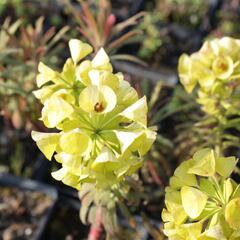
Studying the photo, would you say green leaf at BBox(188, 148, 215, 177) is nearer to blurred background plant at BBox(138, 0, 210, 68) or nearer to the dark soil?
the dark soil

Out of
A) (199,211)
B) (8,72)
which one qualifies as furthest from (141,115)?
(8,72)

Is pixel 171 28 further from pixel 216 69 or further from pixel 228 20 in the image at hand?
pixel 216 69

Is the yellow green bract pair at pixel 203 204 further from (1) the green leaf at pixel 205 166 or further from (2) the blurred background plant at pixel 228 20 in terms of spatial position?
(2) the blurred background plant at pixel 228 20

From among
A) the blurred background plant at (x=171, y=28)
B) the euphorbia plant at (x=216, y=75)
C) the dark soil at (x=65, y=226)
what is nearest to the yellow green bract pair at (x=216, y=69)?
the euphorbia plant at (x=216, y=75)

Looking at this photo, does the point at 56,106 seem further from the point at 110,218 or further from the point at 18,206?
the point at 18,206

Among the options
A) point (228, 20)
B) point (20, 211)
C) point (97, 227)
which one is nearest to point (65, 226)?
point (20, 211)
